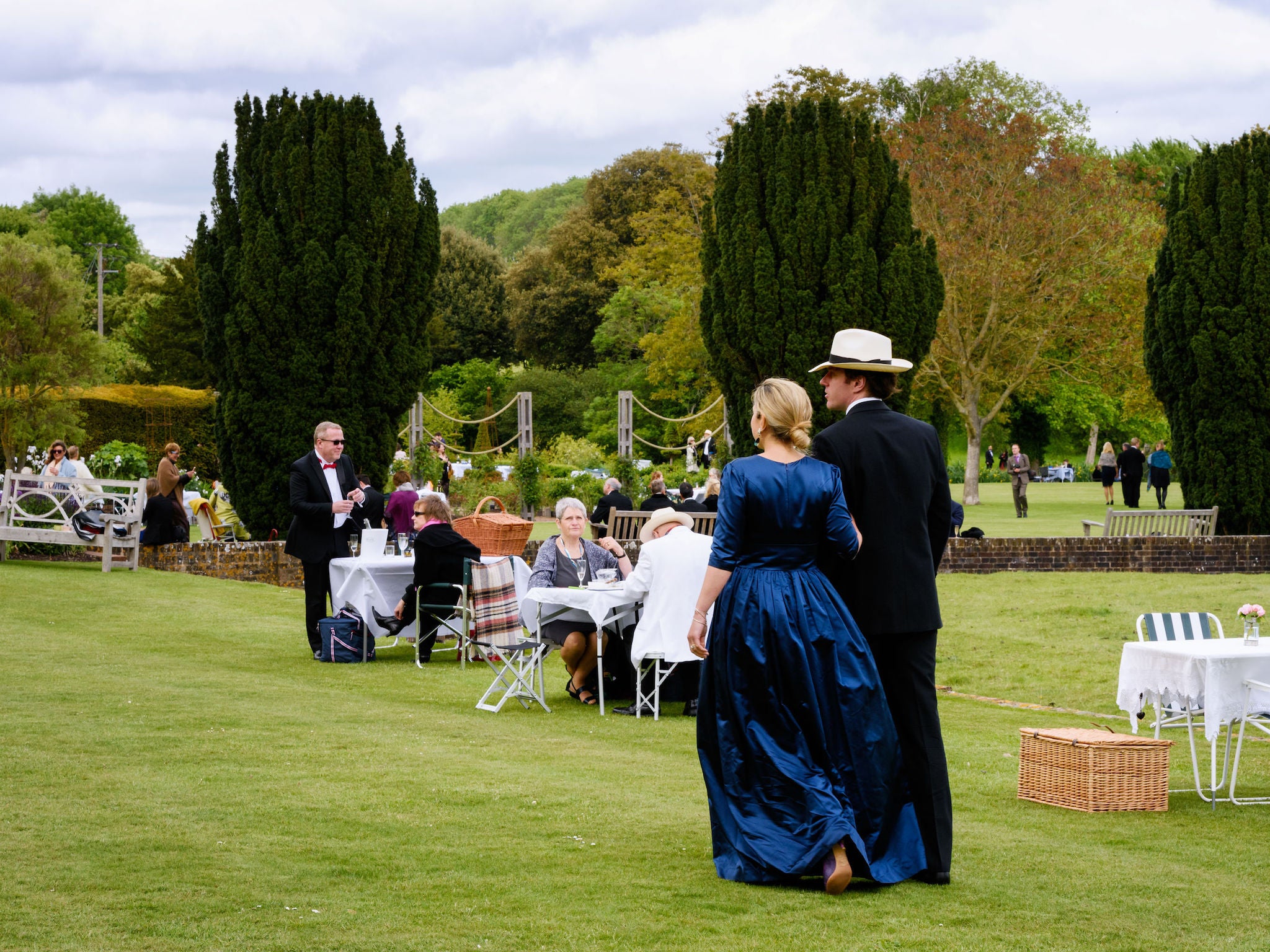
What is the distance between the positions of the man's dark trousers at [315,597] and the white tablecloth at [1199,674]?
256 inches

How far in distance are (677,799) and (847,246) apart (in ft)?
47.2

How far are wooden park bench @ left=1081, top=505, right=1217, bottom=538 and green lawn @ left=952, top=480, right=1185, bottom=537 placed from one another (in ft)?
14.5

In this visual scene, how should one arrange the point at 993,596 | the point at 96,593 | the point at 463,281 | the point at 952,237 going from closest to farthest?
the point at 96,593 → the point at 993,596 → the point at 952,237 → the point at 463,281

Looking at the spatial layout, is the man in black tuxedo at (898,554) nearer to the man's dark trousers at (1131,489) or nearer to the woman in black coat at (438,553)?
the woman in black coat at (438,553)

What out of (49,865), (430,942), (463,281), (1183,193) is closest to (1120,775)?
(430,942)

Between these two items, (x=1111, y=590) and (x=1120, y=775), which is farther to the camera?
(x=1111, y=590)

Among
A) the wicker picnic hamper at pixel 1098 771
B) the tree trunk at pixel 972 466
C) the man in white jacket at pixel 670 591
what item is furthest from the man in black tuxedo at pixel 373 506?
the tree trunk at pixel 972 466

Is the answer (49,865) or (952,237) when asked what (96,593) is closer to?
(49,865)

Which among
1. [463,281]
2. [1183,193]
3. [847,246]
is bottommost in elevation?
[847,246]

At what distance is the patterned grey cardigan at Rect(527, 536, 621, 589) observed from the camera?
940 cm

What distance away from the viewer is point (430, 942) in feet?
12.6

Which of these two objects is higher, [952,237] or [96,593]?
[952,237]

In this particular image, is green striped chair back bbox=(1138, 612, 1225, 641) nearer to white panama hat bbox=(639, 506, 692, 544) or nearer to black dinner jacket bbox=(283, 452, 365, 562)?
white panama hat bbox=(639, 506, 692, 544)

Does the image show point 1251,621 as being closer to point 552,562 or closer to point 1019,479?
point 552,562
